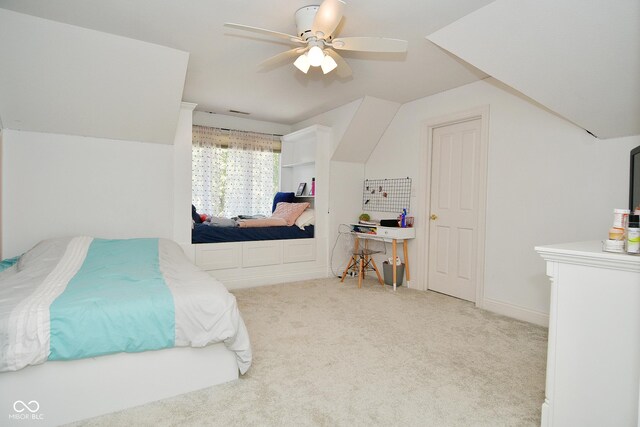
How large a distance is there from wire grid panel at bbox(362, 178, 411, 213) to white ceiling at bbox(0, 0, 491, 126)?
3.36ft

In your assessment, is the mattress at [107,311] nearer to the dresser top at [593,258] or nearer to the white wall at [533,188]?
the dresser top at [593,258]

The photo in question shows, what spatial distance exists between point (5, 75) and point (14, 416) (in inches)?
99.8

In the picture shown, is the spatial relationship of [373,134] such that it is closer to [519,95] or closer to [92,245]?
[519,95]

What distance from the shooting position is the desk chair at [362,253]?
13.5 feet

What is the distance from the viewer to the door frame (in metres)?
3.25

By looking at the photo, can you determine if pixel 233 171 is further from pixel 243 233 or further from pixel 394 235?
pixel 394 235

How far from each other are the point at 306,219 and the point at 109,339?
120 inches

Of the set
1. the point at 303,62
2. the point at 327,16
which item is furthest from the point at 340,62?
the point at 327,16

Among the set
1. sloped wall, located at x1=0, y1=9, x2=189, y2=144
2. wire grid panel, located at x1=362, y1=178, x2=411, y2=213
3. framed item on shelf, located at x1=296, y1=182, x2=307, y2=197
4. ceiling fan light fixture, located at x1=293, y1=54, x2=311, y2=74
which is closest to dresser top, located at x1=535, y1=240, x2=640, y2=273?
ceiling fan light fixture, located at x1=293, y1=54, x2=311, y2=74

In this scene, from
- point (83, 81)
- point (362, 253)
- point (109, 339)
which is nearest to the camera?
point (109, 339)

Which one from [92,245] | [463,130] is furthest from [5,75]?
[463,130]

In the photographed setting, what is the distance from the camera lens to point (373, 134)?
14.3 ft

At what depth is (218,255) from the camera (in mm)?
3797

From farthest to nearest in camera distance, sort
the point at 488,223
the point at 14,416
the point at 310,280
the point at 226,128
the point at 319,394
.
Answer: the point at 226,128
the point at 310,280
the point at 488,223
the point at 319,394
the point at 14,416
